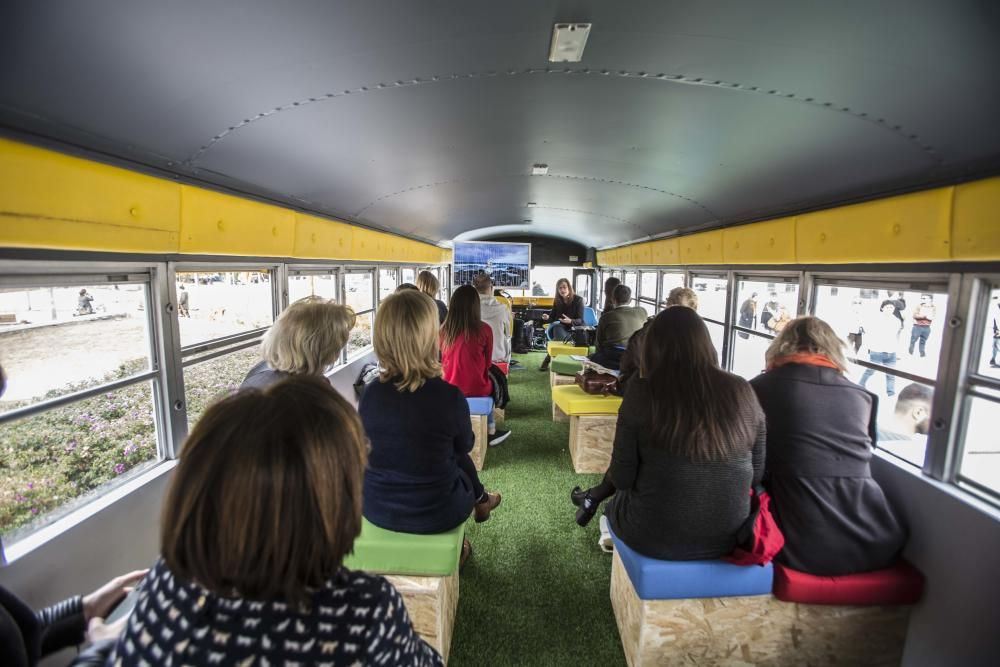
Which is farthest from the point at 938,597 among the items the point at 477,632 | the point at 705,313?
the point at 705,313

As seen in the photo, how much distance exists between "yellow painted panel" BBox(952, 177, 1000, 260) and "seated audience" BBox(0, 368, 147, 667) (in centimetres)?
322

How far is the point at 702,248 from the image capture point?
197 inches

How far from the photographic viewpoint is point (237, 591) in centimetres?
83

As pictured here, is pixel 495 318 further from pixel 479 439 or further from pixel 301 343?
pixel 301 343

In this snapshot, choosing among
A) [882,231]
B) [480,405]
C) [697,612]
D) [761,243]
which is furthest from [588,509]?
[761,243]

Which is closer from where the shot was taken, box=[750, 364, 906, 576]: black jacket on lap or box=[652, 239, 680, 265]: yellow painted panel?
box=[750, 364, 906, 576]: black jacket on lap

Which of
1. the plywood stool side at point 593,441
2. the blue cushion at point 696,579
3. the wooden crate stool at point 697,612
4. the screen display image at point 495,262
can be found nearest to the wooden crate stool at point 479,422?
the plywood stool side at point 593,441

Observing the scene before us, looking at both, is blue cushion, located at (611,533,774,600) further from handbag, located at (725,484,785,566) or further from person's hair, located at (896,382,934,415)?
person's hair, located at (896,382,934,415)

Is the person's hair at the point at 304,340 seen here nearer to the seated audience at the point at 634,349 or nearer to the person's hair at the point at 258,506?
the person's hair at the point at 258,506

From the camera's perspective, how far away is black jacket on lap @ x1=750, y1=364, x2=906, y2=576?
7.32 ft

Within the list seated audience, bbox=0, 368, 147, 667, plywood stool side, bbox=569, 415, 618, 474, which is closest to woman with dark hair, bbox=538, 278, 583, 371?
plywood stool side, bbox=569, 415, 618, 474

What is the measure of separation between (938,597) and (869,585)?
306mm

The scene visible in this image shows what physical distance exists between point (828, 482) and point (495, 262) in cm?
902

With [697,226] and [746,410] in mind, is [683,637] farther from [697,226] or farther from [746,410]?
[697,226]
